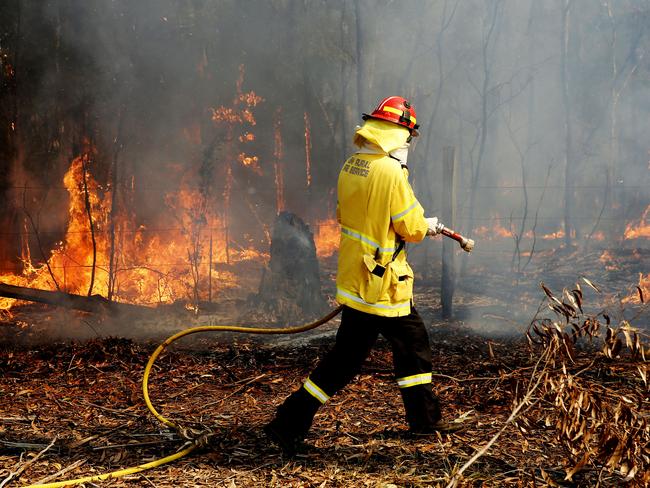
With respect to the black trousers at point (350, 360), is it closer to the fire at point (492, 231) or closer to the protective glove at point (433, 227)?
the protective glove at point (433, 227)

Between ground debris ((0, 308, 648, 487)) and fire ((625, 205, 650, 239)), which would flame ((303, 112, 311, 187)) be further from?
ground debris ((0, 308, 648, 487))

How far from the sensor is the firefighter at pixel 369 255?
3.23 m

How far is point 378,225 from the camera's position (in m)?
3.25

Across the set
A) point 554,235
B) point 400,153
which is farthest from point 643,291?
point 400,153

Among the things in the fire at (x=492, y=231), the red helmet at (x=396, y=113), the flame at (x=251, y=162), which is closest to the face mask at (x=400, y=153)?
the red helmet at (x=396, y=113)

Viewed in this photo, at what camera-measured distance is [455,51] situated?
13875 millimetres

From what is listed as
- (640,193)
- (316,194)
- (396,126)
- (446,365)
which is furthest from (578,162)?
(396,126)

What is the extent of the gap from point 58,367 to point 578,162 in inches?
519

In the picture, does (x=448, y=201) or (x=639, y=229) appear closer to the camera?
(x=448, y=201)

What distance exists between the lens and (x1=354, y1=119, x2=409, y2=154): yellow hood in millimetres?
3275

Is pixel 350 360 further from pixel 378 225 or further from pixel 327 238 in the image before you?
pixel 327 238

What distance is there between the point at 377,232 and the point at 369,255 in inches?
5.3

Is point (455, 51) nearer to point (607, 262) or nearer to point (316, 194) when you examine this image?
point (316, 194)

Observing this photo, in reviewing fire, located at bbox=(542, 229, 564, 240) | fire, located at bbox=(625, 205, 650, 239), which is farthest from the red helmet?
fire, located at bbox=(542, 229, 564, 240)
